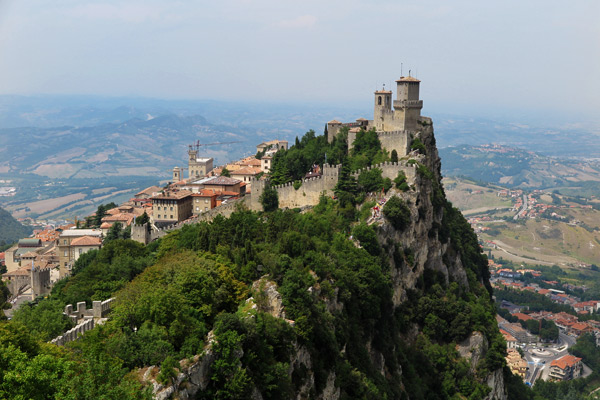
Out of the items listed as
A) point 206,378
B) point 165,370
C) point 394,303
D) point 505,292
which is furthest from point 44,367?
point 505,292

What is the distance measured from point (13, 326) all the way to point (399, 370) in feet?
103

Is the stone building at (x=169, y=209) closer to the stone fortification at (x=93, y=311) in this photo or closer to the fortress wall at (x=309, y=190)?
the fortress wall at (x=309, y=190)

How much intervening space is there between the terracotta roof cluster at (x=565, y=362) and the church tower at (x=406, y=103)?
2400 inches

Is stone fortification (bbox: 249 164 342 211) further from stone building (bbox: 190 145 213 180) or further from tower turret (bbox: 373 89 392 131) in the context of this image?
stone building (bbox: 190 145 213 180)

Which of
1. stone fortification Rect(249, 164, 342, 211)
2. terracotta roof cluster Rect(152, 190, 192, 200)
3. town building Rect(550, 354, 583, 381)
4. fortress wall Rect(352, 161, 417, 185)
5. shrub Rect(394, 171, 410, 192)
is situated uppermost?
fortress wall Rect(352, 161, 417, 185)

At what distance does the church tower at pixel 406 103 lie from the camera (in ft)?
227

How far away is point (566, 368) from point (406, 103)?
6392 centimetres

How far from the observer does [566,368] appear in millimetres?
110000

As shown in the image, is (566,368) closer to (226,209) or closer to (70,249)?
(226,209)

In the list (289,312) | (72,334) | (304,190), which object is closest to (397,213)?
(304,190)

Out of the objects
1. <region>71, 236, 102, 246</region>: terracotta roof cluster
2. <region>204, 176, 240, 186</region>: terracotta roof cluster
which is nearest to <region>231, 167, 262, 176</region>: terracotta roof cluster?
<region>204, 176, 240, 186</region>: terracotta roof cluster

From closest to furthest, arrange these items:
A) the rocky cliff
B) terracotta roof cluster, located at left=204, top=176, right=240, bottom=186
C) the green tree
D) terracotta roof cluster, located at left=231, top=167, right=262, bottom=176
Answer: the rocky cliff
the green tree
terracotta roof cluster, located at left=204, top=176, right=240, bottom=186
terracotta roof cluster, located at left=231, top=167, right=262, bottom=176

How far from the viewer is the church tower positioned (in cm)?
6906

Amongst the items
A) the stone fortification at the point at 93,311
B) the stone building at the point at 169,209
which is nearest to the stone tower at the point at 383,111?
the stone building at the point at 169,209
